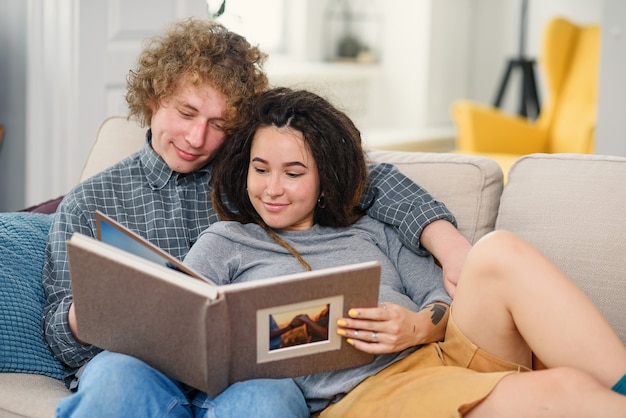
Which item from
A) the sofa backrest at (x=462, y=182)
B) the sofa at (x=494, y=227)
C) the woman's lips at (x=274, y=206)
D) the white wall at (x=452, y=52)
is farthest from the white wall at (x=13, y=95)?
the white wall at (x=452, y=52)

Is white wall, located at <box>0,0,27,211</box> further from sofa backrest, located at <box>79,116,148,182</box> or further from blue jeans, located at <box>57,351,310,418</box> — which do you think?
blue jeans, located at <box>57,351,310,418</box>

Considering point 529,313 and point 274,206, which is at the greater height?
point 274,206

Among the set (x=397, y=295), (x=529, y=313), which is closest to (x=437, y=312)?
(x=397, y=295)

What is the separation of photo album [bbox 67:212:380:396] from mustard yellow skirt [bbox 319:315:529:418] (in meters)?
0.09

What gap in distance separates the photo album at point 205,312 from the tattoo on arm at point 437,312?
0.21 metres

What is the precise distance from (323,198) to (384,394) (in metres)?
0.45

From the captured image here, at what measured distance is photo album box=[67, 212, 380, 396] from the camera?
4.39 feet

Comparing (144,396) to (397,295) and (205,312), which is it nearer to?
(205,312)

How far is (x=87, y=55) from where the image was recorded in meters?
2.89

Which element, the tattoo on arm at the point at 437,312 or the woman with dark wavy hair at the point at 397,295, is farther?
the tattoo on arm at the point at 437,312

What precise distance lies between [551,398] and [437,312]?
0.32m

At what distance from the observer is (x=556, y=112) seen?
4.71m

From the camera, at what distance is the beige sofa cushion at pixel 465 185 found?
1.94 meters

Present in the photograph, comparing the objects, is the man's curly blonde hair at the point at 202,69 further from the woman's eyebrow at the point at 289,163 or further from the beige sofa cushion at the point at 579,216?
the beige sofa cushion at the point at 579,216
